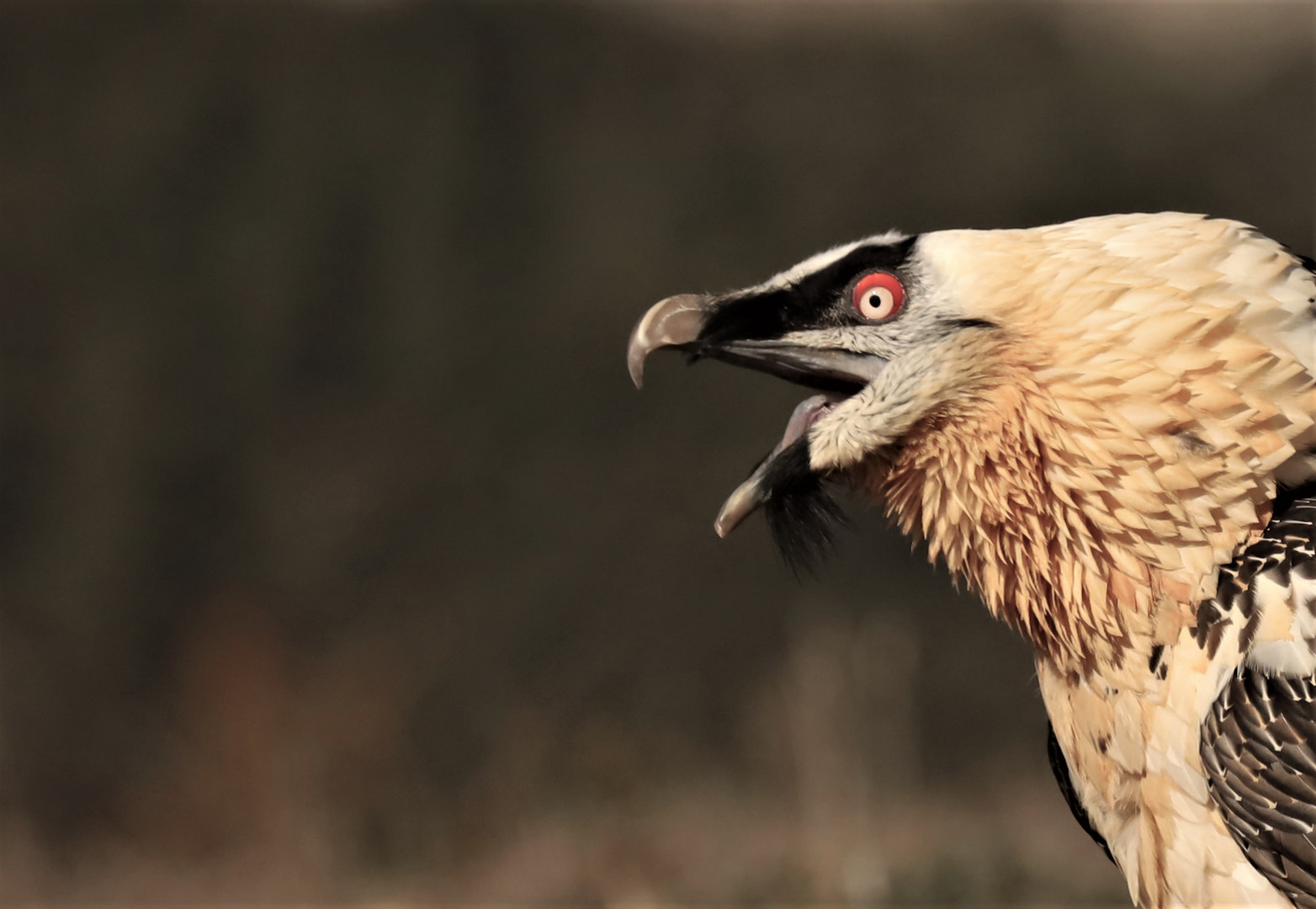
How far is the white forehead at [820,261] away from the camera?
2.22 metres

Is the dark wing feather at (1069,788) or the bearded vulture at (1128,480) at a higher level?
the bearded vulture at (1128,480)

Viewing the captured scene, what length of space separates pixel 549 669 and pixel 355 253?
3.44 meters

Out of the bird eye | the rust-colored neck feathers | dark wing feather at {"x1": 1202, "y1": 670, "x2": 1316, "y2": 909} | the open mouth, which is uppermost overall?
the bird eye

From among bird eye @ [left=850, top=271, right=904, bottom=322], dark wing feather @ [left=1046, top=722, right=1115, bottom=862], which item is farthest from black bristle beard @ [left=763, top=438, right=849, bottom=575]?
dark wing feather @ [left=1046, top=722, right=1115, bottom=862]

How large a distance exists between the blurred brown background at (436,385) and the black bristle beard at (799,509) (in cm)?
549

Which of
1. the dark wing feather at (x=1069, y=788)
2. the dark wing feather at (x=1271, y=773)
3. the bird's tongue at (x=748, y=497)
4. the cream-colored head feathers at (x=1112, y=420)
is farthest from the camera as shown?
the dark wing feather at (x=1069, y=788)

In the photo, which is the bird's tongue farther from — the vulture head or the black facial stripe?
the black facial stripe

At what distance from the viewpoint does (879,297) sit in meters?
2.19

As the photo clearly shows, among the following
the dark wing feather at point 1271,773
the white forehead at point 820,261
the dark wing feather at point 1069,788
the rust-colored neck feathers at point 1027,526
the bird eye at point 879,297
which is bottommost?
the dark wing feather at point 1069,788

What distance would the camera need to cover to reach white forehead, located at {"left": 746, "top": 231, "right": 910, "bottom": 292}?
2.22 meters

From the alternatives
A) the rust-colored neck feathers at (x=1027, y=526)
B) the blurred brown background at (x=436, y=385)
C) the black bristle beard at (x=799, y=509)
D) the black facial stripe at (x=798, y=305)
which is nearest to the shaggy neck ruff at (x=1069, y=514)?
the rust-colored neck feathers at (x=1027, y=526)

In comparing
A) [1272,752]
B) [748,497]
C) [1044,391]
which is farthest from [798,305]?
[1272,752]

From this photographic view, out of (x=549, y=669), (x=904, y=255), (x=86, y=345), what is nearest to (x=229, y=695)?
(x=549, y=669)

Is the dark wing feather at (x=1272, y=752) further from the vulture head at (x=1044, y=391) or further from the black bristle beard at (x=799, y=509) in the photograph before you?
the black bristle beard at (x=799, y=509)
